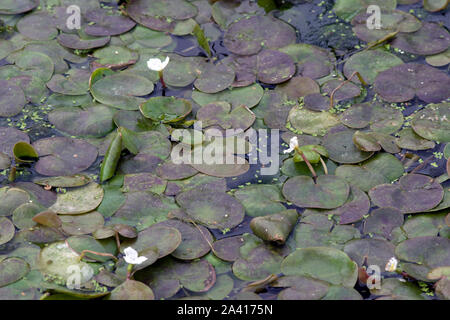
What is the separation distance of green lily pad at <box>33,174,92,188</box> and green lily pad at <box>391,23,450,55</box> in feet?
8.37

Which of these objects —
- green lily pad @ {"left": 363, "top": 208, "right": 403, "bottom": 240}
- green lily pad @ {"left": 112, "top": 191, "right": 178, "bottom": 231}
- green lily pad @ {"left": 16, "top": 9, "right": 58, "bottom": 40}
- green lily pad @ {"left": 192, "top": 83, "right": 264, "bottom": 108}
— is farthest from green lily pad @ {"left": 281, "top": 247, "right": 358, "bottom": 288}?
green lily pad @ {"left": 16, "top": 9, "right": 58, "bottom": 40}

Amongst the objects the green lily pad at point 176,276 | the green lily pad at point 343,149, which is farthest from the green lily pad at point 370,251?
the green lily pad at point 176,276

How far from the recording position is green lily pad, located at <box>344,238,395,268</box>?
10.8ft

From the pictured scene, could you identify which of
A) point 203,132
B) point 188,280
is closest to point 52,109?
point 203,132

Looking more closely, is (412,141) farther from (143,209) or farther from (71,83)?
(71,83)

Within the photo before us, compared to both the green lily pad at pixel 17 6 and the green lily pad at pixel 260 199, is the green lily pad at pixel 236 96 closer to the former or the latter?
the green lily pad at pixel 260 199

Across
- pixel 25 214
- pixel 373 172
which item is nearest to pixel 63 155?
pixel 25 214

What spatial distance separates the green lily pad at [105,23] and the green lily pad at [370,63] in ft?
5.64

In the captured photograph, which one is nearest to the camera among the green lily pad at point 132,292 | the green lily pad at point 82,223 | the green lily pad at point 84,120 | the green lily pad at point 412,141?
the green lily pad at point 132,292

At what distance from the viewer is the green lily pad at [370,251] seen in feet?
10.8

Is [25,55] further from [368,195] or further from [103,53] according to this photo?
[368,195]

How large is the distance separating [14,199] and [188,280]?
3.85ft

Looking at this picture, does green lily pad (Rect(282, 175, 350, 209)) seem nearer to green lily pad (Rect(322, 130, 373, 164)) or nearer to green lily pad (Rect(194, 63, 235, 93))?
green lily pad (Rect(322, 130, 373, 164))

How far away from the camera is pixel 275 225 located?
3365 millimetres
